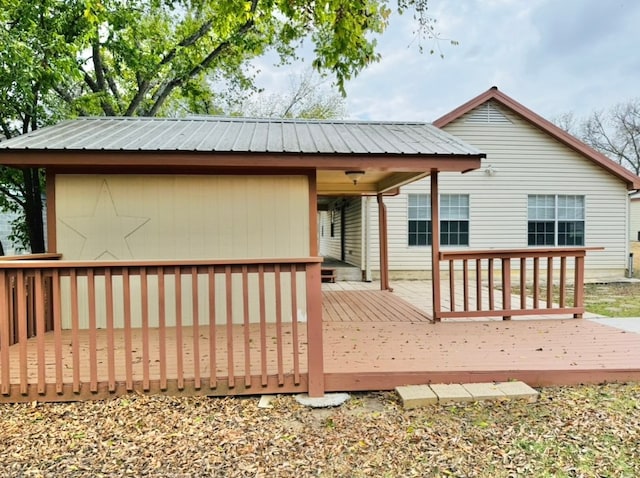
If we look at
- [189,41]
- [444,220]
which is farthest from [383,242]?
[189,41]

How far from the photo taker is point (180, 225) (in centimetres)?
508

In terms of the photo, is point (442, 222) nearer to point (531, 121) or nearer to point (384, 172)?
point (531, 121)

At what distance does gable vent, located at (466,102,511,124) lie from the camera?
1045 centimetres

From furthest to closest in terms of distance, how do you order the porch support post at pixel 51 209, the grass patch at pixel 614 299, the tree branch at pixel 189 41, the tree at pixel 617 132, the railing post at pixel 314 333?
the tree at pixel 617 132
the tree branch at pixel 189 41
the grass patch at pixel 614 299
the porch support post at pixel 51 209
the railing post at pixel 314 333

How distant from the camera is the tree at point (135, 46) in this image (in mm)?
4453

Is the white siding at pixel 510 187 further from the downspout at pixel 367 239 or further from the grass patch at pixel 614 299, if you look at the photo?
the grass patch at pixel 614 299

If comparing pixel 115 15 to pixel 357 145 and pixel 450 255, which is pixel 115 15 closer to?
pixel 357 145

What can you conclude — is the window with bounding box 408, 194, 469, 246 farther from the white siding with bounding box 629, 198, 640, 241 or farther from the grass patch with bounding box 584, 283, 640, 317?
the white siding with bounding box 629, 198, 640, 241

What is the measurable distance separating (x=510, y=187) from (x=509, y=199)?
33cm

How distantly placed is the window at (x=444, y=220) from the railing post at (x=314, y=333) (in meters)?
7.70

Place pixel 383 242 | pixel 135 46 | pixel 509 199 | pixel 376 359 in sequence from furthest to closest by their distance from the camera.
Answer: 1. pixel 509 199
2. pixel 135 46
3. pixel 383 242
4. pixel 376 359

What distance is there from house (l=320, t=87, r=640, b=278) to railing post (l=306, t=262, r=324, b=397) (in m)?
7.11

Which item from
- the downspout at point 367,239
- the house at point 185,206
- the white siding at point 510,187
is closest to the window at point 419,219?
the white siding at point 510,187

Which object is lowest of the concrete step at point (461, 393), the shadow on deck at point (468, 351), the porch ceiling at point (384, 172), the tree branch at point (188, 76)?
the concrete step at point (461, 393)
